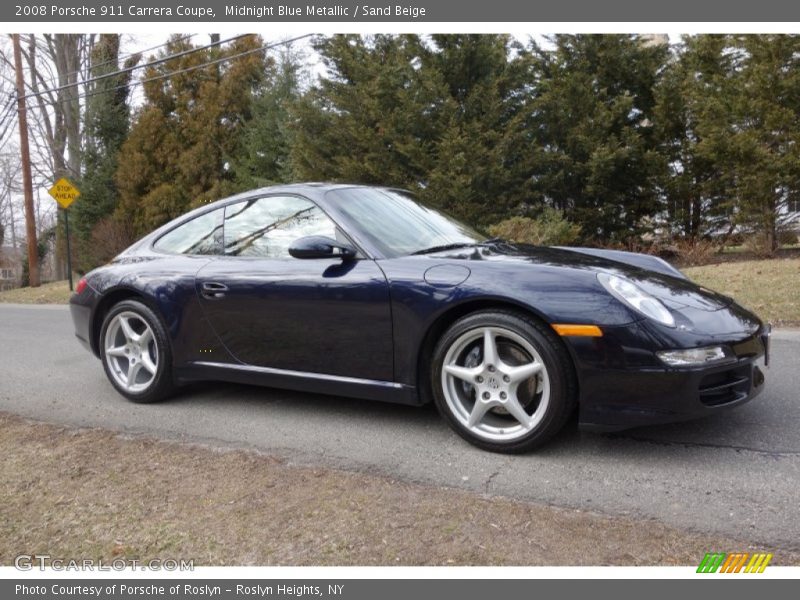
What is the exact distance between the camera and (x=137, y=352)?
4535 millimetres

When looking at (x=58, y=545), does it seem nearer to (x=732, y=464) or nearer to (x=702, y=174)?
(x=732, y=464)

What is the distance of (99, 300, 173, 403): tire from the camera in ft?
14.3

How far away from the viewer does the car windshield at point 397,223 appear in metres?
3.77

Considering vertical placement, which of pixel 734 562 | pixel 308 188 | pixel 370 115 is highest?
pixel 370 115

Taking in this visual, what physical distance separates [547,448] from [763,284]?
693 cm

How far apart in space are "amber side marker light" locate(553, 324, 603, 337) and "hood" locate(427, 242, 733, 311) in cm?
36

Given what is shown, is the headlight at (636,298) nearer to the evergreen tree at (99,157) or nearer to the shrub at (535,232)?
the shrub at (535,232)

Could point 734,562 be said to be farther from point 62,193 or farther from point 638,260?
point 62,193

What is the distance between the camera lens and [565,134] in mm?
14789

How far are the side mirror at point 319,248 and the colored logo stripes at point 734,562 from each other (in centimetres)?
220

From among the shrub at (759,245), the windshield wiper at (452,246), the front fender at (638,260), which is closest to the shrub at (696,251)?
the shrub at (759,245)

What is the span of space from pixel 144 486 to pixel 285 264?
1439 mm

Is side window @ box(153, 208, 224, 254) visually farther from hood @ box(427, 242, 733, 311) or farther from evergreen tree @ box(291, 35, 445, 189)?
evergreen tree @ box(291, 35, 445, 189)

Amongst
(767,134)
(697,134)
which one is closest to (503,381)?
(767,134)
